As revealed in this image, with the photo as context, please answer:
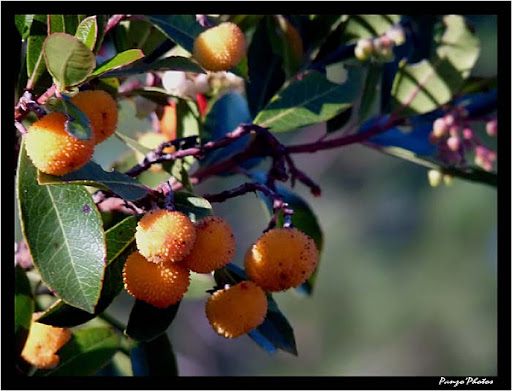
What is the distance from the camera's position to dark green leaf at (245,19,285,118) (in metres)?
1.41

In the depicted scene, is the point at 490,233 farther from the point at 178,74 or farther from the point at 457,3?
the point at 178,74

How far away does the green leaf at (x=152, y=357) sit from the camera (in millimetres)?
1271

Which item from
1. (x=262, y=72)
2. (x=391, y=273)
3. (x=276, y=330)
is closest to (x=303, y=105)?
(x=262, y=72)

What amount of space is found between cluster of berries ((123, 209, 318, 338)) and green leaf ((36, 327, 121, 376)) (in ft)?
1.16

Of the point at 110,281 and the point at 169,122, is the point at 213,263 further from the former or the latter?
the point at 169,122

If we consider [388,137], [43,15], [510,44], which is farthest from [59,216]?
[510,44]

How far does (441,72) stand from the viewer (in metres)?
1.38

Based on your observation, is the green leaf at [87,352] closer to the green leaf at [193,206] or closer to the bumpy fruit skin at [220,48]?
the green leaf at [193,206]

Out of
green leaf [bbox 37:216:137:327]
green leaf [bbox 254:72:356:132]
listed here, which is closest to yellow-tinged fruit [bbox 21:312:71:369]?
green leaf [bbox 37:216:137:327]

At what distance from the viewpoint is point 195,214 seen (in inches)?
38.9

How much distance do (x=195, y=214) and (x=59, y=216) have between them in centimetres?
17

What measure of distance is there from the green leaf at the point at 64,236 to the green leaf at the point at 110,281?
0.06 meters

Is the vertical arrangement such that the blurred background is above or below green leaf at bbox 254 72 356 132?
below

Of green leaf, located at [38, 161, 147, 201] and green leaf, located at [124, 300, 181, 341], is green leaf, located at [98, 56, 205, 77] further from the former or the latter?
green leaf, located at [124, 300, 181, 341]
